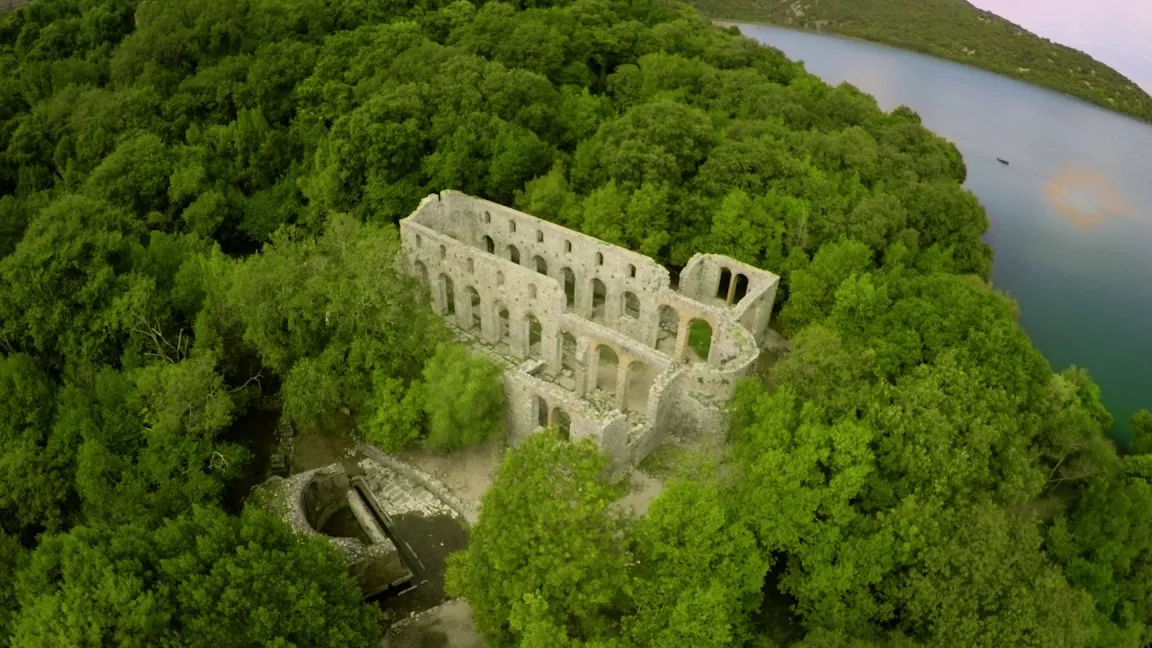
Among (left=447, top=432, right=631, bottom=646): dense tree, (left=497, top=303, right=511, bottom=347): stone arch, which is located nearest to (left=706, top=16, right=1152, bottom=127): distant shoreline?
(left=497, top=303, right=511, bottom=347): stone arch

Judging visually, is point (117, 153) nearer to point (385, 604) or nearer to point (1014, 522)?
point (385, 604)

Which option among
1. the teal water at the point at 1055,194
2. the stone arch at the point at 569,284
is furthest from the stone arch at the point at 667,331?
the teal water at the point at 1055,194

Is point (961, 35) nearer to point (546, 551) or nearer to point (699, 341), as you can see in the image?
point (699, 341)

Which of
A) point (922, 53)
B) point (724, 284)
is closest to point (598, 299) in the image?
point (724, 284)

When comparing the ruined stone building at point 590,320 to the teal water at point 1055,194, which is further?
the teal water at point 1055,194

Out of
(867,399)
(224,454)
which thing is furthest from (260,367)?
(867,399)

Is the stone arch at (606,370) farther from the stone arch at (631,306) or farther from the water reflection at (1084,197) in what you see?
the water reflection at (1084,197)
